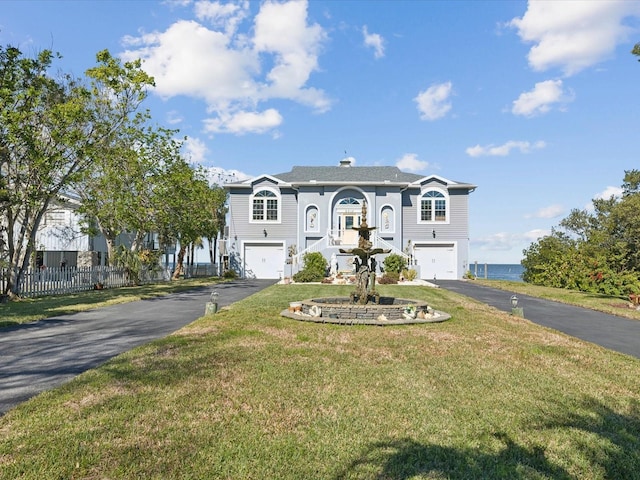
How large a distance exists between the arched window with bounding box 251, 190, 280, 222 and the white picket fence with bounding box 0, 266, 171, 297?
36.8 ft

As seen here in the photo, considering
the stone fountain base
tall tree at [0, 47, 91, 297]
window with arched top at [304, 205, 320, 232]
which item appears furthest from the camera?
window with arched top at [304, 205, 320, 232]

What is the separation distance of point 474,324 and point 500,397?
5582 mm

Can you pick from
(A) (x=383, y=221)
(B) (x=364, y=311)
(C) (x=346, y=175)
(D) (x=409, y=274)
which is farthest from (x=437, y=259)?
(B) (x=364, y=311)

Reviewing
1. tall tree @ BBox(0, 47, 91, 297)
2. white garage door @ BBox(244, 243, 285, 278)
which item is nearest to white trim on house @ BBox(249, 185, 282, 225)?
white garage door @ BBox(244, 243, 285, 278)

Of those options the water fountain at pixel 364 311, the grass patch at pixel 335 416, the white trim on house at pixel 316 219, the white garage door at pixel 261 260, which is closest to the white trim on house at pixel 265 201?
the white garage door at pixel 261 260

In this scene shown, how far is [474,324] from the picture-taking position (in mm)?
10273

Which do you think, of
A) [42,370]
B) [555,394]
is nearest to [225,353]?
[42,370]

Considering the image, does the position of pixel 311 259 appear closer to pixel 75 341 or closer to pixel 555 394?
pixel 75 341

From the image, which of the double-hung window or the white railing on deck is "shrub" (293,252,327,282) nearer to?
the white railing on deck

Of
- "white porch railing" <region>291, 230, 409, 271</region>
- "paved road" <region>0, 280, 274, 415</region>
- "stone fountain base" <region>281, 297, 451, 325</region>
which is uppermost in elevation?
"white porch railing" <region>291, 230, 409, 271</region>

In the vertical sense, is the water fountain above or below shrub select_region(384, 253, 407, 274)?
below

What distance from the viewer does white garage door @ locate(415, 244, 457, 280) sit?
104 feet

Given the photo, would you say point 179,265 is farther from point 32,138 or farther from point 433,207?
point 433,207

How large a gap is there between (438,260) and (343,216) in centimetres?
859
